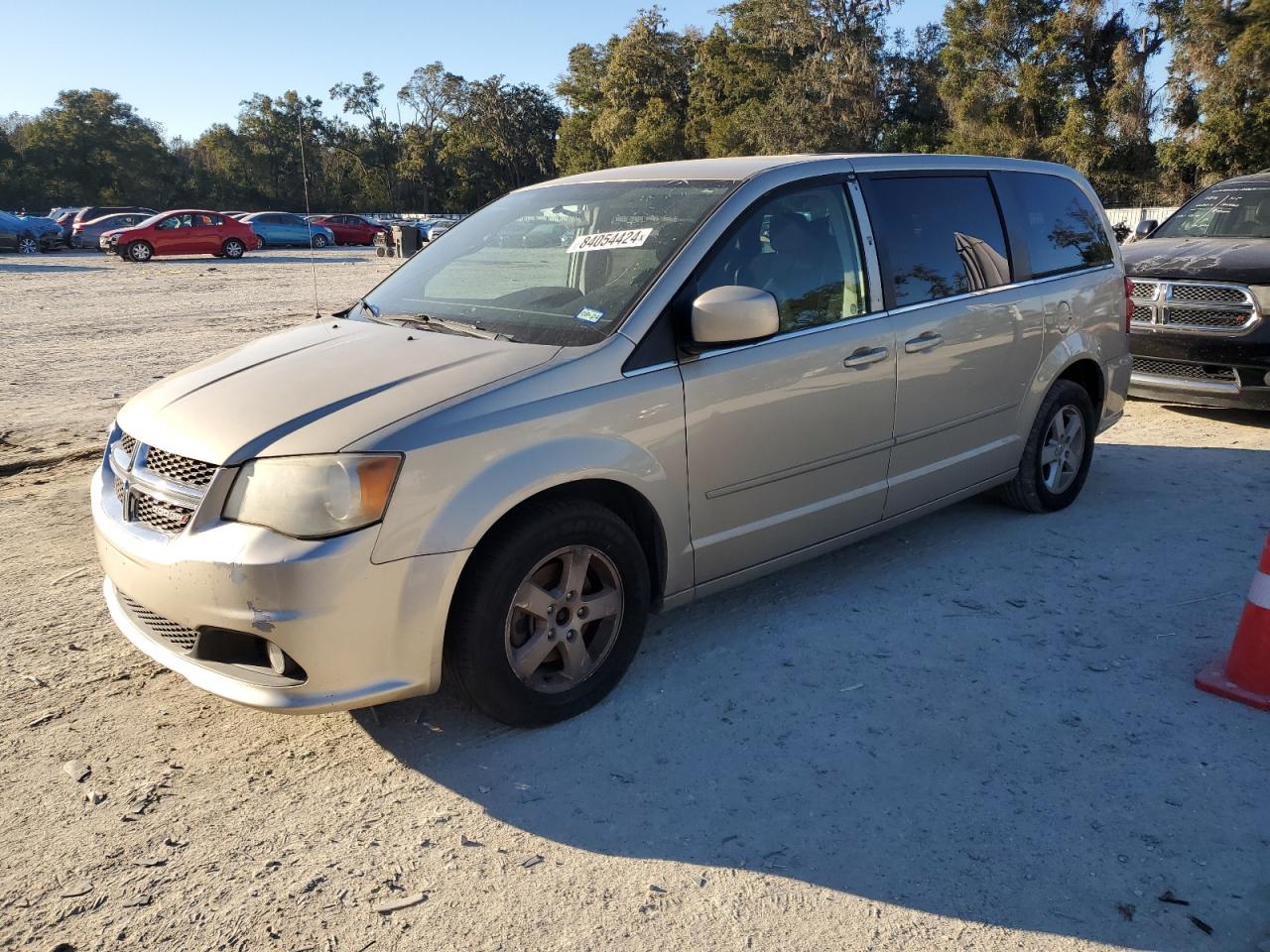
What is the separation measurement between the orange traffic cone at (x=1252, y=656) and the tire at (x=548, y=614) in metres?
2.09

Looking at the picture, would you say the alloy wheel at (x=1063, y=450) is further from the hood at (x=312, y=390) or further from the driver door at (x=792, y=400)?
the hood at (x=312, y=390)

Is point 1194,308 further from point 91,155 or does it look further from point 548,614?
point 91,155

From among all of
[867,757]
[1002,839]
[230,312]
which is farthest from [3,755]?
[230,312]

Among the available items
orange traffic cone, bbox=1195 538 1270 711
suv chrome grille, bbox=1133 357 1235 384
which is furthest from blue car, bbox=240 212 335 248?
orange traffic cone, bbox=1195 538 1270 711

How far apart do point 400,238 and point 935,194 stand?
108 inches

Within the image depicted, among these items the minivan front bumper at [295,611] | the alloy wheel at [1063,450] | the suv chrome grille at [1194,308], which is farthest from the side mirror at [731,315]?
the suv chrome grille at [1194,308]

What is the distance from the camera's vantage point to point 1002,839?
2.89 m

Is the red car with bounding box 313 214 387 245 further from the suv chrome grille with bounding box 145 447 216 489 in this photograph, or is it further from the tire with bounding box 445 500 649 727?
the tire with bounding box 445 500 649 727

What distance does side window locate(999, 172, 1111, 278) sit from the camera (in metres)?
5.30

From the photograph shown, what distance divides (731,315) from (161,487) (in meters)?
1.91

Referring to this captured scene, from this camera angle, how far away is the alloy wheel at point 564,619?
3.36 meters

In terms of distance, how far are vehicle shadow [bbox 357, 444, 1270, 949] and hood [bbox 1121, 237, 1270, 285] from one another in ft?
11.8

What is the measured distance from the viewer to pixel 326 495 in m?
2.95

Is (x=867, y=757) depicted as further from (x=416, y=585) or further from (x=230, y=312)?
(x=230, y=312)
